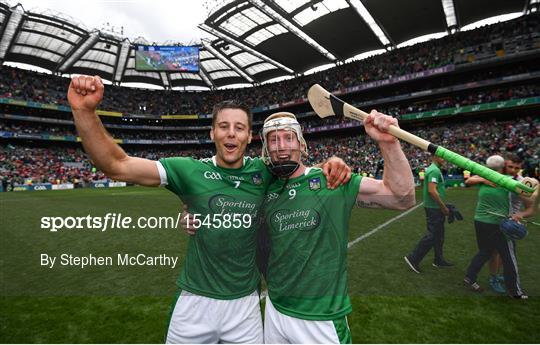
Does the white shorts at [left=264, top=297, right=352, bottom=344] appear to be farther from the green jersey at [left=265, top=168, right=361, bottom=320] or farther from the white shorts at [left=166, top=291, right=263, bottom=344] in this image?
the white shorts at [left=166, top=291, right=263, bottom=344]

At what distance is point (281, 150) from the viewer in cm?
218

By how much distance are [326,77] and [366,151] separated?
1702 cm

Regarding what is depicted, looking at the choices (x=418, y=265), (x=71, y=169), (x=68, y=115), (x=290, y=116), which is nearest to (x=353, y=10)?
(x=418, y=265)

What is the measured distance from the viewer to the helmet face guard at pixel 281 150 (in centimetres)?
213

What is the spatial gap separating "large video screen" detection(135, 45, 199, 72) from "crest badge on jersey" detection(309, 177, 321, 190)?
42479 millimetres

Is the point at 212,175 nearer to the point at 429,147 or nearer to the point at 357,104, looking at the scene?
the point at 429,147

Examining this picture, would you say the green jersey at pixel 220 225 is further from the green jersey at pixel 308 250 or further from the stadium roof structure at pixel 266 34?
the stadium roof structure at pixel 266 34

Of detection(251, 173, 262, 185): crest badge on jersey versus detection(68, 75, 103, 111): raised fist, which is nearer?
detection(68, 75, 103, 111): raised fist

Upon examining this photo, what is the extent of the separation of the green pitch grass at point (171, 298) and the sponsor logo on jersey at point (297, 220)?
7.67ft

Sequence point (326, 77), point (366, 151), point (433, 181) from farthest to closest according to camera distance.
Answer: point (326, 77) < point (366, 151) < point (433, 181)

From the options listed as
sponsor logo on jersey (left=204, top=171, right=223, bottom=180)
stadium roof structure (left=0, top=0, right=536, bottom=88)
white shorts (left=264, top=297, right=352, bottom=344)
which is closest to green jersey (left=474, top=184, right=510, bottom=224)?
white shorts (left=264, top=297, right=352, bottom=344)

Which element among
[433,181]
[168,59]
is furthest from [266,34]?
[433,181]

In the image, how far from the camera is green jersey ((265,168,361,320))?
79.3 inches

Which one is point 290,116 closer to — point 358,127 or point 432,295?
point 432,295
